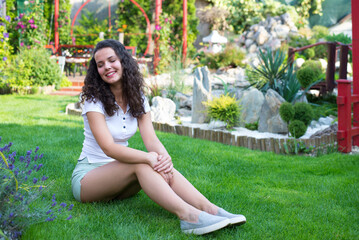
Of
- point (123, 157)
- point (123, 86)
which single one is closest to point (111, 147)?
point (123, 157)

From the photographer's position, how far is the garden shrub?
5305 millimetres

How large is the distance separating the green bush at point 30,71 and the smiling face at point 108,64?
6489 millimetres

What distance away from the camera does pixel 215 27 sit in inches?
681

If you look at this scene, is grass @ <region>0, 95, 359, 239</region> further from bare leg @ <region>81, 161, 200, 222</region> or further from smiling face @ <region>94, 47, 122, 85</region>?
smiling face @ <region>94, 47, 122, 85</region>

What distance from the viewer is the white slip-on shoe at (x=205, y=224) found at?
2.32m

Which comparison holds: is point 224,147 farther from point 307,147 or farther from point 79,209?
point 79,209

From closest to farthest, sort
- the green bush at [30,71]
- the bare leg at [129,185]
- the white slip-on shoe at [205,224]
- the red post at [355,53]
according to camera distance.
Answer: the white slip-on shoe at [205,224], the bare leg at [129,185], the red post at [355,53], the green bush at [30,71]

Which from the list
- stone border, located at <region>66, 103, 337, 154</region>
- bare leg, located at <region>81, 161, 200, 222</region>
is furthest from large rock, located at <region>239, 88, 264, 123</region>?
bare leg, located at <region>81, 161, 200, 222</region>

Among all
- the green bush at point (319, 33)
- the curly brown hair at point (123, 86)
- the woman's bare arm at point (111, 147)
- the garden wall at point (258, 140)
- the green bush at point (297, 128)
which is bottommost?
the garden wall at point (258, 140)

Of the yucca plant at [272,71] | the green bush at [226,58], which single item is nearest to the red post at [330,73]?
the yucca plant at [272,71]

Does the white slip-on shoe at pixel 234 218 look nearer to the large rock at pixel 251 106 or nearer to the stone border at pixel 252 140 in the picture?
the stone border at pixel 252 140

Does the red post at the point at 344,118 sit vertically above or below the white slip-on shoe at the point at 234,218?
above

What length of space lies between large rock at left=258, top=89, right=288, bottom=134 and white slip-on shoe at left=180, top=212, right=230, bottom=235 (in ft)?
10.2

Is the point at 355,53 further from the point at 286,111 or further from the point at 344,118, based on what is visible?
the point at 286,111
